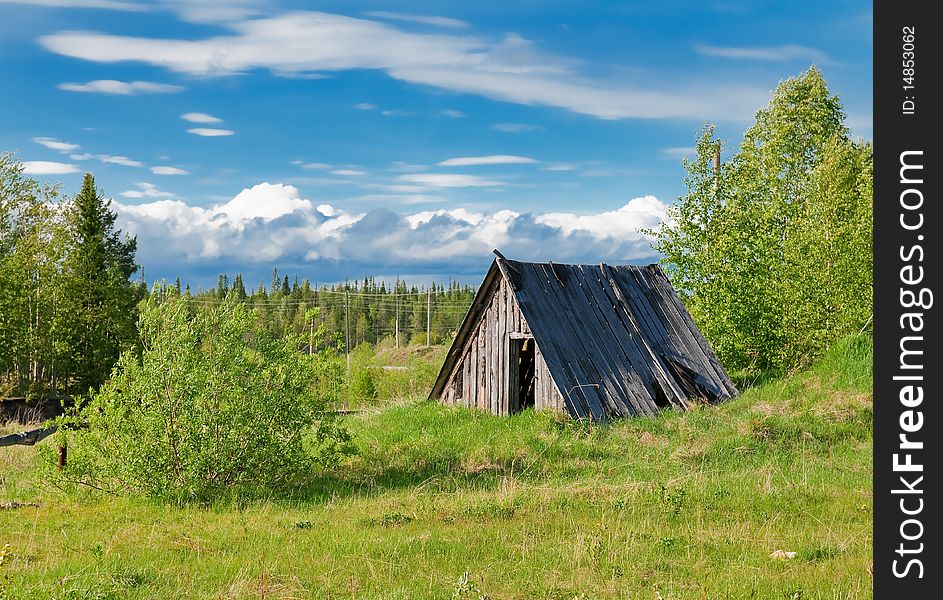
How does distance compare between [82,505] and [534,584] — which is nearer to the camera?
[534,584]

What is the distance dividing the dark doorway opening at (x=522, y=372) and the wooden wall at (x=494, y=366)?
11cm

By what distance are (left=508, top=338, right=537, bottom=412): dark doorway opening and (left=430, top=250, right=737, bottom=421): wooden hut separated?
0.02 meters

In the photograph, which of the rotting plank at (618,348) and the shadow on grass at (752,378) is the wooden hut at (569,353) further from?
the shadow on grass at (752,378)

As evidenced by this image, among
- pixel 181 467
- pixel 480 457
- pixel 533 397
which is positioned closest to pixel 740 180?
pixel 533 397

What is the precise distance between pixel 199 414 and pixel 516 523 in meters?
5.93

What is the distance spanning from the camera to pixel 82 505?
1296cm

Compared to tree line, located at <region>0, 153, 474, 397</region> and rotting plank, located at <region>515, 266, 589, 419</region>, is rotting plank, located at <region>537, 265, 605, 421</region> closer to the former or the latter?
rotting plank, located at <region>515, 266, 589, 419</region>

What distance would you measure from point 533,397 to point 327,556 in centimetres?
1272

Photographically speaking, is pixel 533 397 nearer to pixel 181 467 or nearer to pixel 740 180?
pixel 181 467

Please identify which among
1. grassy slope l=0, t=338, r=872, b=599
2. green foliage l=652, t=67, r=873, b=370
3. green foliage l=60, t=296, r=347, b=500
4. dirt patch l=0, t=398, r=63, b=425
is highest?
green foliage l=652, t=67, r=873, b=370

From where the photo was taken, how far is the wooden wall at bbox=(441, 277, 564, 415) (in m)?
19.8

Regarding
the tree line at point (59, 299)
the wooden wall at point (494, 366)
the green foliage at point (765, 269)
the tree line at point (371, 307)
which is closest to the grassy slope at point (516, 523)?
the wooden wall at point (494, 366)

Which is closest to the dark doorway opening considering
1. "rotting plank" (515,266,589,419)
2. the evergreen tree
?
"rotting plank" (515,266,589,419)

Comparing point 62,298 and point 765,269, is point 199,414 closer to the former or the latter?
point 765,269
